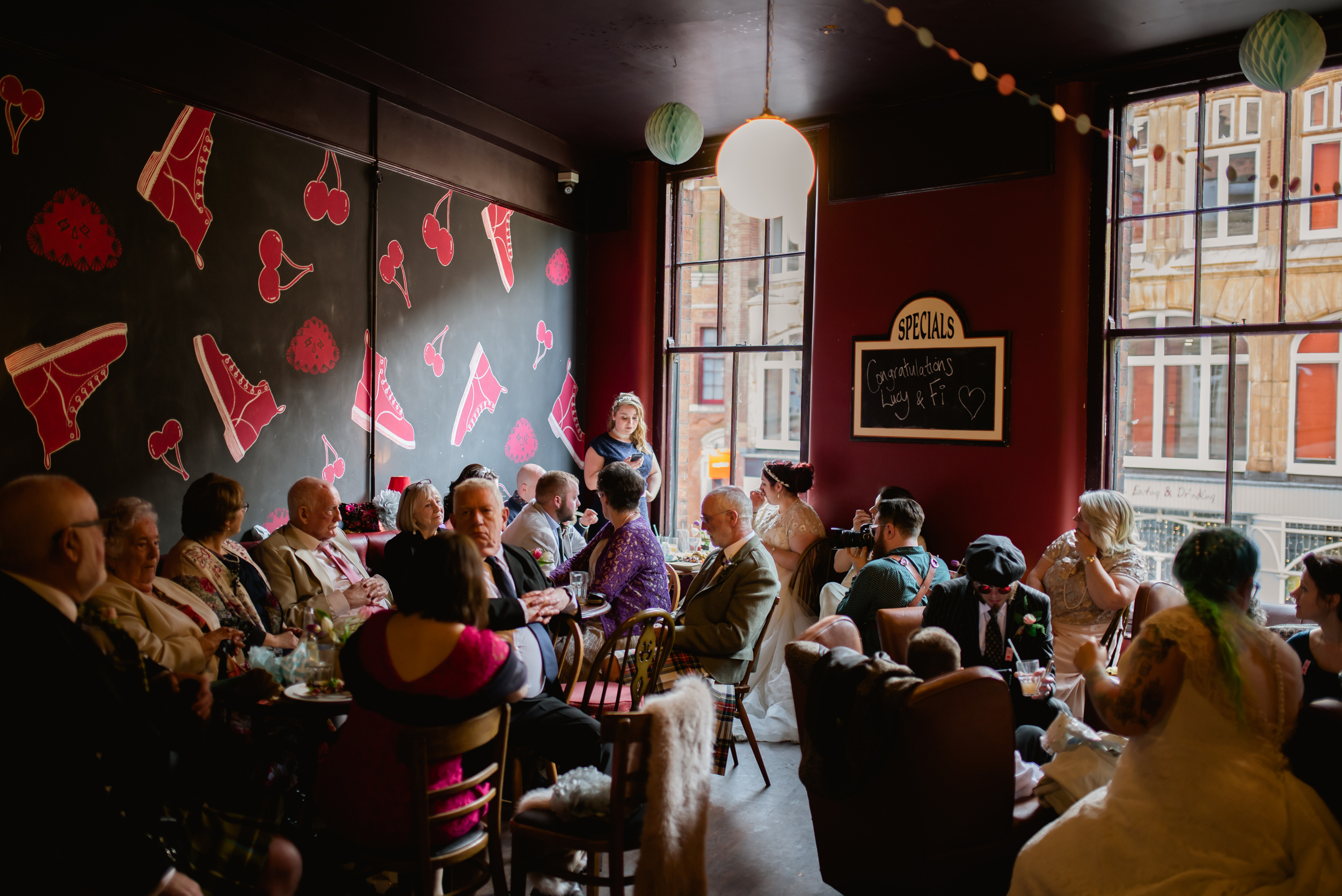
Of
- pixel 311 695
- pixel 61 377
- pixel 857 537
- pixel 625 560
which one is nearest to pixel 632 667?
pixel 625 560

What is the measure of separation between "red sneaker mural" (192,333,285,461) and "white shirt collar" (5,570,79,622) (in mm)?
2634

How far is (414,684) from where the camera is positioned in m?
2.22

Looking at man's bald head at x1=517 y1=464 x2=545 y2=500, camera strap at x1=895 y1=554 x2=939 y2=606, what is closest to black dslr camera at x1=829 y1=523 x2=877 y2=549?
camera strap at x1=895 y1=554 x2=939 y2=606

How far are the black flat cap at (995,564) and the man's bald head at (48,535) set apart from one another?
2.79m

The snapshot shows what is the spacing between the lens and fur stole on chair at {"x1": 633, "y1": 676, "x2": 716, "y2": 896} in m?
2.27

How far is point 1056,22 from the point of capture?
4410 millimetres

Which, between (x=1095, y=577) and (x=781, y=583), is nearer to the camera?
(x=1095, y=577)

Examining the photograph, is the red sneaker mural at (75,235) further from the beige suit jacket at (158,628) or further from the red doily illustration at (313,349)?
the beige suit jacket at (158,628)

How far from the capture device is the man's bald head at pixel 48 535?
1.82 m

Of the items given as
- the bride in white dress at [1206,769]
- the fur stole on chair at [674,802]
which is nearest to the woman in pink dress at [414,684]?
the fur stole on chair at [674,802]

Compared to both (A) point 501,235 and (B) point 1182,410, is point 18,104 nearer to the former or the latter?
(A) point 501,235

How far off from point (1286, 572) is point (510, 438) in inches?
182

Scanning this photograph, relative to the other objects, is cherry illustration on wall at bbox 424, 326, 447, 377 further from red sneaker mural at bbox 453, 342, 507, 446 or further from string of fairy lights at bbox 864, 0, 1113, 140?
string of fairy lights at bbox 864, 0, 1113, 140

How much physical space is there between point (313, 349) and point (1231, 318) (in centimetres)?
491
